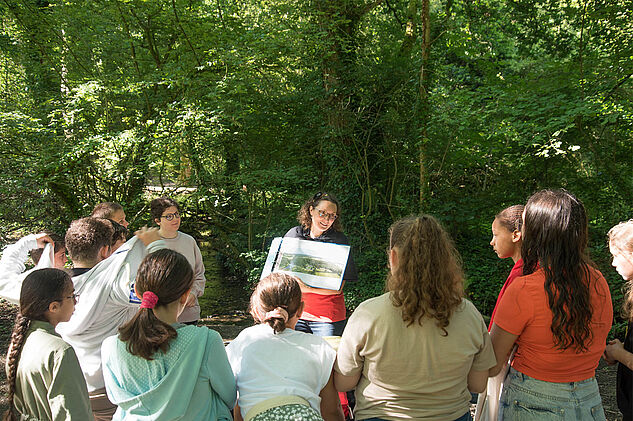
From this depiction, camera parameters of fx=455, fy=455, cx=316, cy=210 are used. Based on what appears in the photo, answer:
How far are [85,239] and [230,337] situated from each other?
11.8 ft

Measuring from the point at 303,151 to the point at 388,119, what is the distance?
6.26 feet

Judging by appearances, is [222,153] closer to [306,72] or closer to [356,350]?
[306,72]

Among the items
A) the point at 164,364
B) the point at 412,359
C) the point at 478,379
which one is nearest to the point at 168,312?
the point at 164,364

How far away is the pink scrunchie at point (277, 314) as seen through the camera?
2.10 meters

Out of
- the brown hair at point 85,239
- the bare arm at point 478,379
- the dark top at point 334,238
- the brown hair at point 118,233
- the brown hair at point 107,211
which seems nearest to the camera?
the bare arm at point 478,379

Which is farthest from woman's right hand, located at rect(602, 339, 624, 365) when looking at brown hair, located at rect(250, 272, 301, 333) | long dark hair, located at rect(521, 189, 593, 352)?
brown hair, located at rect(250, 272, 301, 333)

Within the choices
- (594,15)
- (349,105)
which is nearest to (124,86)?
(349,105)

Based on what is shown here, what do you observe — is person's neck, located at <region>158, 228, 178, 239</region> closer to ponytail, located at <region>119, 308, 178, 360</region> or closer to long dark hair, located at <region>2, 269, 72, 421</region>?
long dark hair, located at <region>2, 269, 72, 421</region>

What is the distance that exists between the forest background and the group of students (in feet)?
15.4

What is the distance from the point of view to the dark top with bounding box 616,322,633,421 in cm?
226

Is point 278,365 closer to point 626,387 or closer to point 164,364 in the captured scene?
point 164,364

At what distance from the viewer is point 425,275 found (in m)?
1.95

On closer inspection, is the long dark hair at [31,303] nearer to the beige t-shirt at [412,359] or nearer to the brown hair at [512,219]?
the beige t-shirt at [412,359]

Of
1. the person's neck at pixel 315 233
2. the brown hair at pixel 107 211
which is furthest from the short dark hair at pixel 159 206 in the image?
the person's neck at pixel 315 233
